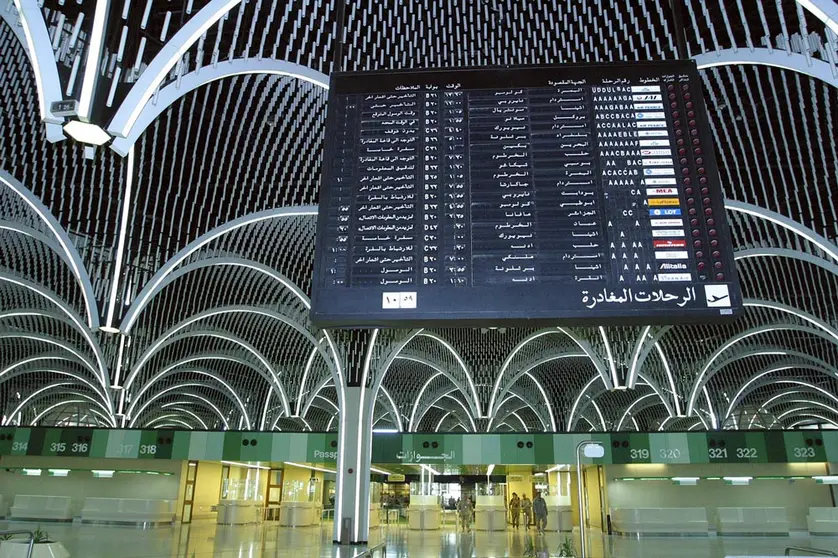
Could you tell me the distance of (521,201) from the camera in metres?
7.03

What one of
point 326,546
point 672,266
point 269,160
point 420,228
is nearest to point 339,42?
point 420,228

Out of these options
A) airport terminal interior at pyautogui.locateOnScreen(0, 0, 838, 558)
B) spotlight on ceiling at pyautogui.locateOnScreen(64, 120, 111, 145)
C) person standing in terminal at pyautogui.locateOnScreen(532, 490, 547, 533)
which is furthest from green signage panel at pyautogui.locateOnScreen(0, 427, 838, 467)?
spotlight on ceiling at pyautogui.locateOnScreen(64, 120, 111, 145)

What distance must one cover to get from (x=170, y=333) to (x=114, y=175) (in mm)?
16127

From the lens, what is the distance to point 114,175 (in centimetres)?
1791

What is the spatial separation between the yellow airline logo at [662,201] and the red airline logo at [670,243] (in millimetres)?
488

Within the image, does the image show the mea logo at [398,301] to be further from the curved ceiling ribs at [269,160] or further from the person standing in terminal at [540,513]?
the person standing in terminal at [540,513]

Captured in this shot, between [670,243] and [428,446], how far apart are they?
24007mm

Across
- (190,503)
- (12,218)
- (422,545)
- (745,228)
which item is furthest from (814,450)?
(12,218)

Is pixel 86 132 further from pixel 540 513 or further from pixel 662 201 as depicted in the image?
pixel 540 513

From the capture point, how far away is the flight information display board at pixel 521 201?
21.1 feet

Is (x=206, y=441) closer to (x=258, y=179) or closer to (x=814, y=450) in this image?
(x=258, y=179)

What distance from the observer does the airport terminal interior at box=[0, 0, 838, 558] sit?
664 cm

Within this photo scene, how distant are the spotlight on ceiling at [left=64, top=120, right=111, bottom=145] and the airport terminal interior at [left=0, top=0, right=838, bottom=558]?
3 centimetres

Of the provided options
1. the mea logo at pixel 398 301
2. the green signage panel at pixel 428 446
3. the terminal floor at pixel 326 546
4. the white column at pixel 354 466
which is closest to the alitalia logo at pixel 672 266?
the mea logo at pixel 398 301
